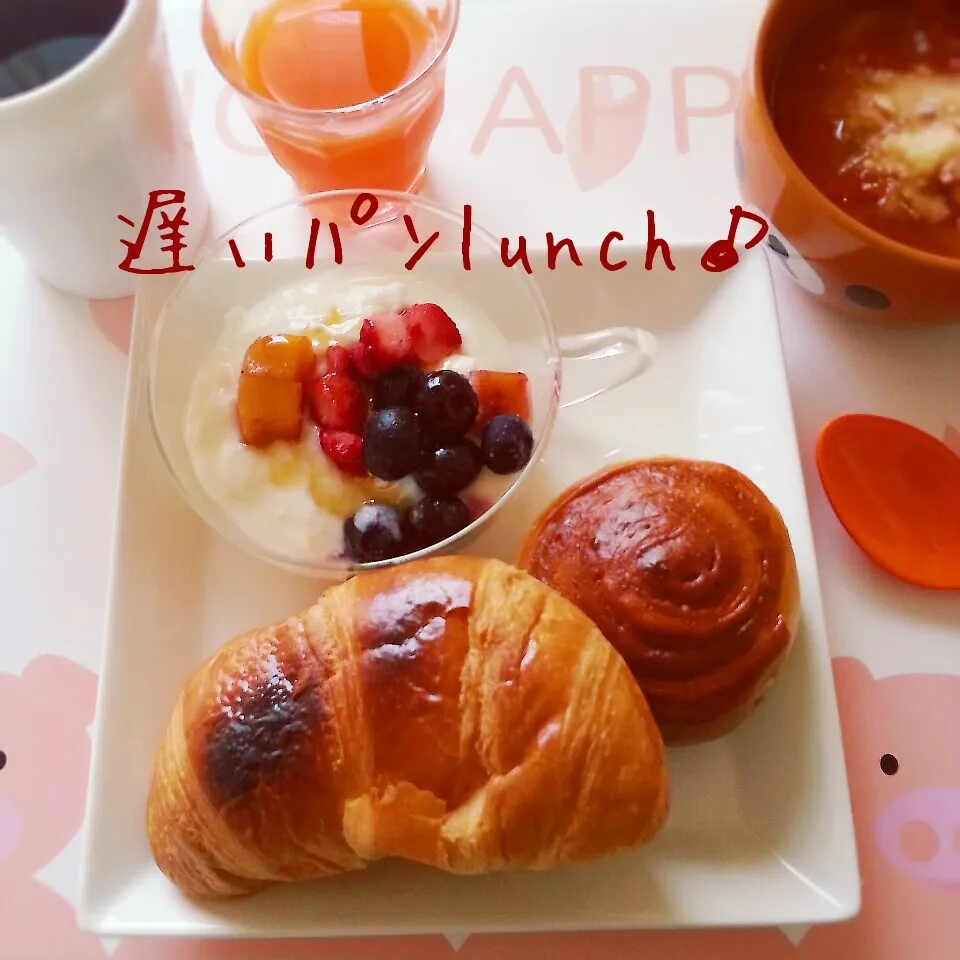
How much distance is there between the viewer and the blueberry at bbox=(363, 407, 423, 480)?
103 cm

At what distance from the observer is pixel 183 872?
3.02 feet

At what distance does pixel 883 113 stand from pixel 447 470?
0.61 meters

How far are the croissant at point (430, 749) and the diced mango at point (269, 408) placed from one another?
10.4 inches

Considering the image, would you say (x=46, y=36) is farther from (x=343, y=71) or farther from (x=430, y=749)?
(x=430, y=749)

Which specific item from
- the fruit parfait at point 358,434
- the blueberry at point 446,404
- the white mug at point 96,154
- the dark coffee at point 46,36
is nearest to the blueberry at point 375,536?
the fruit parfait at point 358,434

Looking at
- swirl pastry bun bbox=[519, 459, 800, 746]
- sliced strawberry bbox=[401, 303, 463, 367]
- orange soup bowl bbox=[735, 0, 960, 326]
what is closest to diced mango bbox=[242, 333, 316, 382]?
sliced strawberry bbox=[401, 303, 463, 367]

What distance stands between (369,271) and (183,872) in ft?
2.31

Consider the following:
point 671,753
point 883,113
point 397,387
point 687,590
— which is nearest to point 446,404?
point 397,387

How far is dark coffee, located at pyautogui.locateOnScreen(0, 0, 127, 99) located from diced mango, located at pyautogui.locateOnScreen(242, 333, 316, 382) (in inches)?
13.3

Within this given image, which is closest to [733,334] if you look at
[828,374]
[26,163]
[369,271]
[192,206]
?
[828,374]

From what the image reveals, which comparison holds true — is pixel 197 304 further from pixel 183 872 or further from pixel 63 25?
pixel 183 872

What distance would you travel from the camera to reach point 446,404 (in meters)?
1.04

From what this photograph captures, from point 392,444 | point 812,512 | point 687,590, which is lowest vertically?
point 812,512

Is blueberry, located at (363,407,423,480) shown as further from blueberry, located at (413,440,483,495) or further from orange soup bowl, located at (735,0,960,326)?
orange soup bowl, located at (735,0,960,326)
